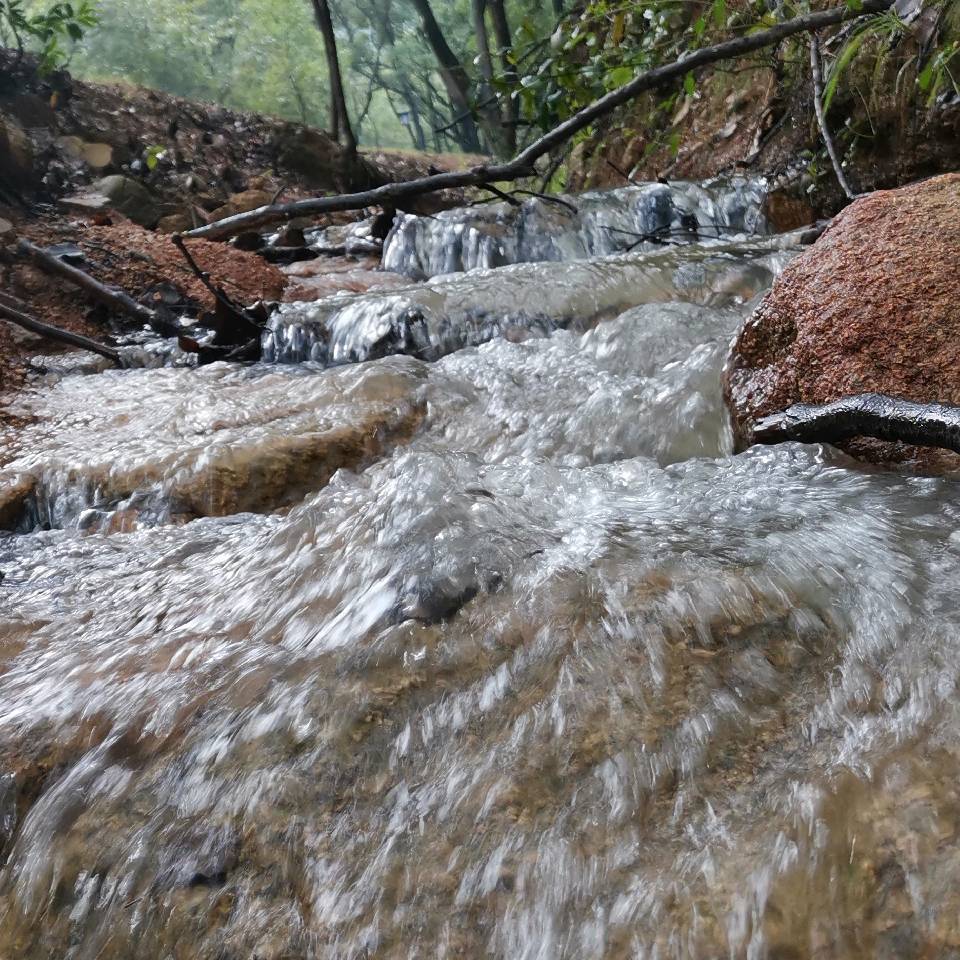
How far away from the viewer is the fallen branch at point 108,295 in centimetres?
529

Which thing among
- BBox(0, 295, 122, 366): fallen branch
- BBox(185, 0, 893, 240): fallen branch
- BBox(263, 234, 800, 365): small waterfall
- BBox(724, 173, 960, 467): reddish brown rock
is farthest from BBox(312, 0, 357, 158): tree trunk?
BBox(724, 173, 960, 467): reddish brown rock

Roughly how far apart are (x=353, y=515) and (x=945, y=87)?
490 centimetres

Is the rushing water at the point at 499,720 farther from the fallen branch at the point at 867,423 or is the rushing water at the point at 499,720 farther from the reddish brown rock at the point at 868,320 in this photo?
the reddish brown rock at the point at 868,320

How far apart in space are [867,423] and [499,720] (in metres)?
1.46

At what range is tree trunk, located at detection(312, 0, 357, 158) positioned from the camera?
10.1 meters

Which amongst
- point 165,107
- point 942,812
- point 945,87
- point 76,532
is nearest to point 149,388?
point 76,532

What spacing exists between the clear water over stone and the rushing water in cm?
462

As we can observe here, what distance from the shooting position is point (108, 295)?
5.37 m

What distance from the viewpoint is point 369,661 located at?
4.92 ft

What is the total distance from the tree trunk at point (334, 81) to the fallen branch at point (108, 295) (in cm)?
619

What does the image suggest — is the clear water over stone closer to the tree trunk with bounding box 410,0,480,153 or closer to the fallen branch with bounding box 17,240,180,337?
the fallen branch with bounding box 17,240,180,337

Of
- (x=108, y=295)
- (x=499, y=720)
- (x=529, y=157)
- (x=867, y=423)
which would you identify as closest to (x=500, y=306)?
(x=529, y=157)

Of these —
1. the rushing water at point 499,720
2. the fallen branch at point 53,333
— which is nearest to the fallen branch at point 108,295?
the fallen branch at point 53,333

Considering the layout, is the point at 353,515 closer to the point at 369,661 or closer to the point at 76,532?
the point at 369,661
